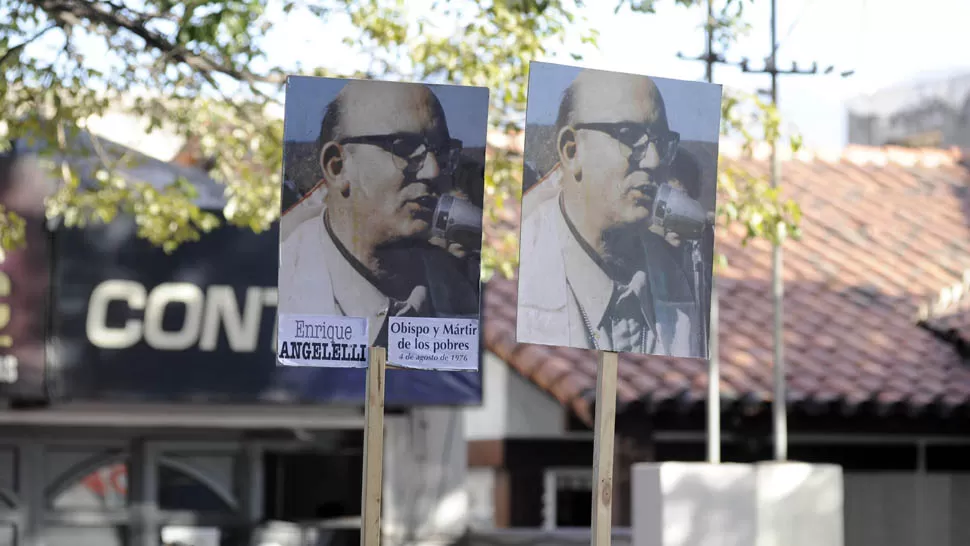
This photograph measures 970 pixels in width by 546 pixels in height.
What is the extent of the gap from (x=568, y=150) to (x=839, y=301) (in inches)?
307

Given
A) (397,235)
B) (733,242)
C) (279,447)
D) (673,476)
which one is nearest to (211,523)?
(279,447)

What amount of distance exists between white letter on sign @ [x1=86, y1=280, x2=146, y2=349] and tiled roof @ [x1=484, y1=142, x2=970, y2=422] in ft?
8.75

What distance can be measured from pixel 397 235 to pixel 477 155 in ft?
1.47

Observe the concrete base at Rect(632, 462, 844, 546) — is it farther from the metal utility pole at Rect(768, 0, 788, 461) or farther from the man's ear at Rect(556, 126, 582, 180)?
the man's ear at Rect(556, 126, 582, 180)

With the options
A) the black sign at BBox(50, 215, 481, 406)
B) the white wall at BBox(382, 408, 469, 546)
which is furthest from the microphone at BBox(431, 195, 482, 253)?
the white wall at BBox(382, 408, 469, 546)

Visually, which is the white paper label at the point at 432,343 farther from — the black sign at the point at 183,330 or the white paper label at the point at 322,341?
the black sign at the point at 183,330

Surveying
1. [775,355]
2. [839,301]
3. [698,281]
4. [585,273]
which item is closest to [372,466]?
[585,273]

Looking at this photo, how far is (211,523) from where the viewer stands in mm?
11844

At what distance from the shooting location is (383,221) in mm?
5785

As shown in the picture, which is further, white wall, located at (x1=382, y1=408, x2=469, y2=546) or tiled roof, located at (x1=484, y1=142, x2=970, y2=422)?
white wall, located at (x1=382, y1=408, x2=469, y2=546)

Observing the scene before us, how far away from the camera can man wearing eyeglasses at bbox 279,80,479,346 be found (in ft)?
18.6

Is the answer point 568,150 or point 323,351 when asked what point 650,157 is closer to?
point 568,150

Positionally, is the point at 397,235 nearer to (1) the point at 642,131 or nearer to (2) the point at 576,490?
(1) the point at 642,131

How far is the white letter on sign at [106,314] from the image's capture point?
11.1m
